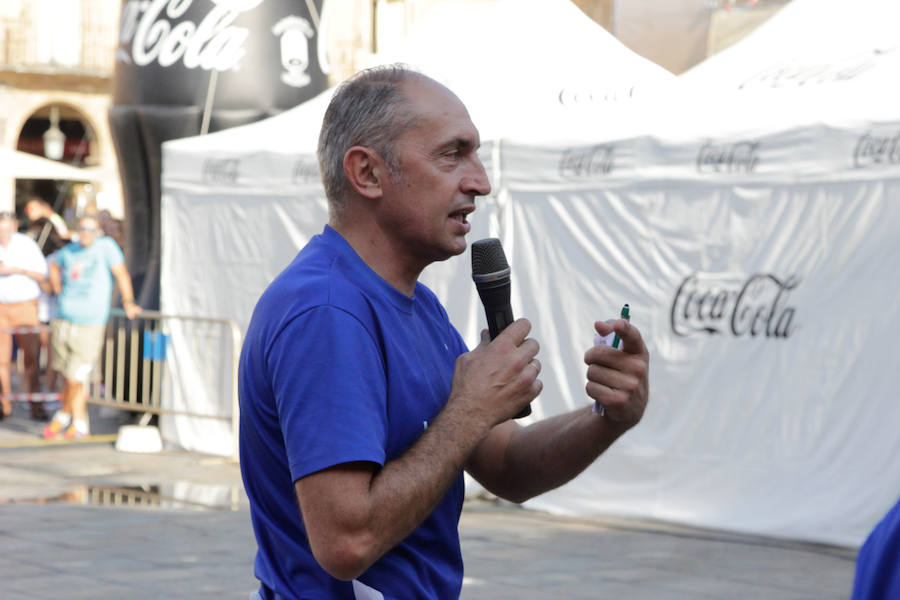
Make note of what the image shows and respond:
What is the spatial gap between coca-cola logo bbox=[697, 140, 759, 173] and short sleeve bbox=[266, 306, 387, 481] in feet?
20.6

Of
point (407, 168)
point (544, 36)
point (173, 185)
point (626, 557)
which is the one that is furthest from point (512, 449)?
point (173, 185)

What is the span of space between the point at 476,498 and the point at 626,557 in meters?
2.18

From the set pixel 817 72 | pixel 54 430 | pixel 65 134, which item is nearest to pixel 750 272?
pixel 817 72

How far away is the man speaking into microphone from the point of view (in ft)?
7.65

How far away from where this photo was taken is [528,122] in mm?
9672

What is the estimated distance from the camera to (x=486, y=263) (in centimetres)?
288

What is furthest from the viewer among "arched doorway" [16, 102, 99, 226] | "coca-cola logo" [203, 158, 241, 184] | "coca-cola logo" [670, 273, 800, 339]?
"arched doorway" [16, 102, 99, 226]

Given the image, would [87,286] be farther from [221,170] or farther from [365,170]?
[365,170]

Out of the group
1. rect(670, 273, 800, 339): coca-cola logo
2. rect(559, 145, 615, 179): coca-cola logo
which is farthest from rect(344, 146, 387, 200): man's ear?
rect(559, 145, 615, 179): coca-cola logo

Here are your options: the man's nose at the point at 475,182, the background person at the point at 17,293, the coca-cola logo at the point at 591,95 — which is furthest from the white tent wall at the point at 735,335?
the background person at the point at 17,293

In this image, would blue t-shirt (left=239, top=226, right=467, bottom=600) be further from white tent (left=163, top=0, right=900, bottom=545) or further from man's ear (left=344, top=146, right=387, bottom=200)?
white tent (left=163, top=0, right=900, bottom=545)

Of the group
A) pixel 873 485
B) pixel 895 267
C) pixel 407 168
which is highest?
pixel 407 168

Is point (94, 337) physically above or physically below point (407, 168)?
below

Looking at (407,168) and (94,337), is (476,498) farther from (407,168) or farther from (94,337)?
(407,168)
